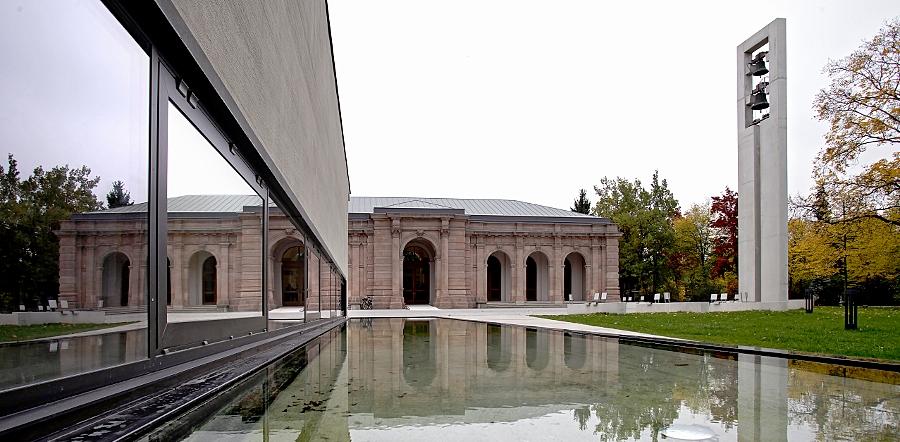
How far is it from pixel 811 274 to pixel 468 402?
123 ft

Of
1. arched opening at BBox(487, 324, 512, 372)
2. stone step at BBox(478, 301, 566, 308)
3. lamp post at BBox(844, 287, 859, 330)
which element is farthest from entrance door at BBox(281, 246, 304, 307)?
stone step at BBox(478, 301, 566, 308)

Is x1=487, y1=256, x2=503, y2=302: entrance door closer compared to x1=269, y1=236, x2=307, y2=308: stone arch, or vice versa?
x1=269, y1=236, x2=307, y2=308: stone arch

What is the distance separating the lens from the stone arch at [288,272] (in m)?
7.62

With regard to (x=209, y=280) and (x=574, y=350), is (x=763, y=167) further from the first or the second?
(x=209, y=280)

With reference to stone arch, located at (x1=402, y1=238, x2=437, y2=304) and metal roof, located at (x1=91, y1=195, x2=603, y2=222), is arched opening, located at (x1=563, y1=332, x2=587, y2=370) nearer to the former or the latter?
metal roof, located at (x1=91, y1=195, x2=603, y2=222)

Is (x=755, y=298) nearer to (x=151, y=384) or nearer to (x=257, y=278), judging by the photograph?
(x=257, y=278)

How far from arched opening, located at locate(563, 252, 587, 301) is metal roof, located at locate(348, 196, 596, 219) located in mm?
3287

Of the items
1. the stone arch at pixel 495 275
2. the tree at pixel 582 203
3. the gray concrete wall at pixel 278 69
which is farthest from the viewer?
the tree at pixel 582 203

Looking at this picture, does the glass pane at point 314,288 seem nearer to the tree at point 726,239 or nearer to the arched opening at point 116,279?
the arched opening at point 116,279

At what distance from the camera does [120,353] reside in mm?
2816

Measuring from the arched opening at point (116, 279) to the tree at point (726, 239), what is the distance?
53333 millimetres

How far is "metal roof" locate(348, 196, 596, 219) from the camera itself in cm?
4359

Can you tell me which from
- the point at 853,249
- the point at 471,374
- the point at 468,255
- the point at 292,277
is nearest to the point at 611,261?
the point at 468,255

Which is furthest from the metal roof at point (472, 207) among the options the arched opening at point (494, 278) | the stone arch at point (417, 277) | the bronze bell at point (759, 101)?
the bronze bell at point (759, 101)
